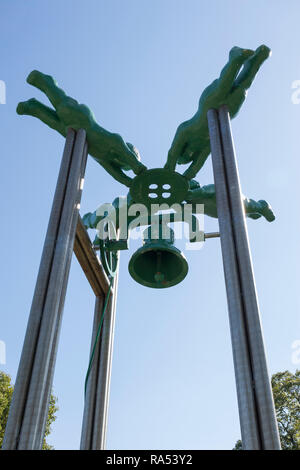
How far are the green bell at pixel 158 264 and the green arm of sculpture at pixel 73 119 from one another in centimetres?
201

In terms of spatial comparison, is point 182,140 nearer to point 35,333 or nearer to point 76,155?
point 76,155

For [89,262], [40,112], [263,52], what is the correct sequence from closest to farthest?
[263,52]
[40,112]
[89,262]

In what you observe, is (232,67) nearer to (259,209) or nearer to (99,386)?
(259,209)

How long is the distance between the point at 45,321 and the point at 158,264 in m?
3.02

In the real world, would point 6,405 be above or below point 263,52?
below

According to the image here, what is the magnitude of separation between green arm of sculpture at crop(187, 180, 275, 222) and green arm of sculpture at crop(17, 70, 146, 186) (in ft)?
5.63

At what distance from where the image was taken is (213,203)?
1205 centimetres

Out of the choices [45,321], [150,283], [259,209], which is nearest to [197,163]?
[259,209]

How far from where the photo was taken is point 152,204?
1173cm

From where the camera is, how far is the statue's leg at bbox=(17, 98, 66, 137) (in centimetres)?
1058
